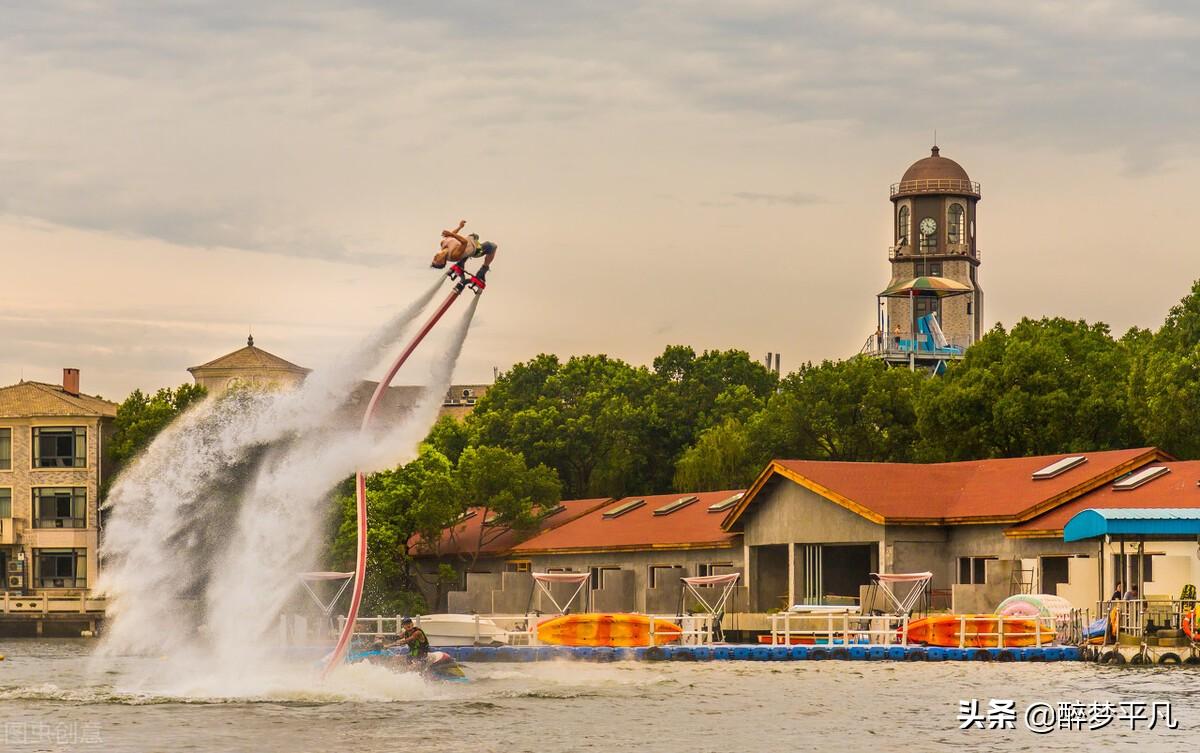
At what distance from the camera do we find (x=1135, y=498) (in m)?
59.6

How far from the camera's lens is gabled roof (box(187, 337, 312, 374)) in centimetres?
12006

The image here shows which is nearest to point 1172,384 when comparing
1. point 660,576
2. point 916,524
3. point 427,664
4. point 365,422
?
point 916,524

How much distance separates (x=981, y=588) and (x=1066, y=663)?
24.6ft

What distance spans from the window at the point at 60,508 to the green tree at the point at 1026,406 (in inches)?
→ 1879

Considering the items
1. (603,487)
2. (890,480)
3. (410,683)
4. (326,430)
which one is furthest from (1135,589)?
(603,487)

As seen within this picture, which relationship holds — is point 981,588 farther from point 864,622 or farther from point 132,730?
point 132,730

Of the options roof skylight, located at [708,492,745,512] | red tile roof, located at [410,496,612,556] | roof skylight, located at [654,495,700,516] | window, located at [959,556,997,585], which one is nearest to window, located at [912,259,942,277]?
red tile roof, located at [410,496,612,556]

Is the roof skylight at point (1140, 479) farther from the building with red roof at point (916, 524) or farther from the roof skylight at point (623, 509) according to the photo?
the roof skylight at point (623, 509)

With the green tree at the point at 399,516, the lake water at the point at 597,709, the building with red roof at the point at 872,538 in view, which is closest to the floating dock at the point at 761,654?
the lake water at the point at 597,709

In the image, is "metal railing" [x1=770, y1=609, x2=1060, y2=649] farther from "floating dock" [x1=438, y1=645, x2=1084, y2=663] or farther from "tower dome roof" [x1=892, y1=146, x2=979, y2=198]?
"tower dome roof" [x1=892, y1=146, x2=979, y2=198]

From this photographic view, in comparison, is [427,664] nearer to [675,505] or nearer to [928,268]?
[675,505]

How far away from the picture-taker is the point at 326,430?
132 feet

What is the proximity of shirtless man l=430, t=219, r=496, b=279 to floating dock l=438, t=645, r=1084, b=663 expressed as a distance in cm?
2073

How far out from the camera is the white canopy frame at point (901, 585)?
5984 centimetres
